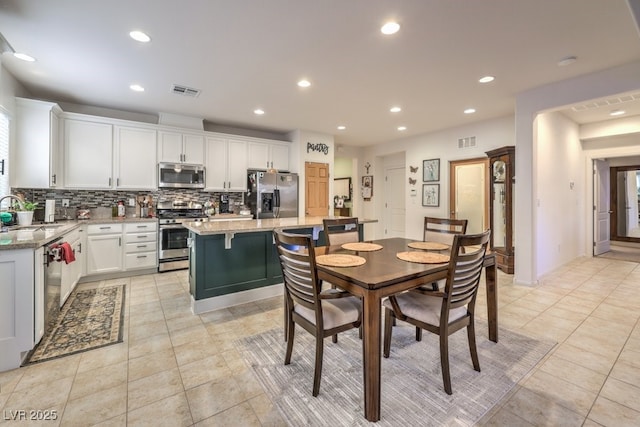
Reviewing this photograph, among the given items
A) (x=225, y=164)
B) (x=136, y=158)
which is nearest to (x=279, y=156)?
(x=225, y=164)

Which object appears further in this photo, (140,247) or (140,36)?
(140,247)

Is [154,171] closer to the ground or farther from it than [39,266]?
farther from it

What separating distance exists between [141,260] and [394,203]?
5.72 m

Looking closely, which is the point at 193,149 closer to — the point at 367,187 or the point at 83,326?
the point at 83,326

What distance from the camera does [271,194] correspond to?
5.50m

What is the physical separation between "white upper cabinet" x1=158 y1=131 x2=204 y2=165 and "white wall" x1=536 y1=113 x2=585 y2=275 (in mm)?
5233

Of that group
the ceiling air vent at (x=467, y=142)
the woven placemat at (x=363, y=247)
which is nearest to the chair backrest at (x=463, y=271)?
the woven placemat at (x=363, y=247)

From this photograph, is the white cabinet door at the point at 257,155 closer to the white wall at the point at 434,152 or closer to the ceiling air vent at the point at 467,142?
the white wall at the point at 434,152

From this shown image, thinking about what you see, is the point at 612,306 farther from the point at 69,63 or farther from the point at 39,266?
the point at 69,63

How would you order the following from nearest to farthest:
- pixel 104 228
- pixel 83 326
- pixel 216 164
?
pixel 83 326
pixel 104 228
pixel 216 164

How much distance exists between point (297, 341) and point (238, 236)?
1.35 meters

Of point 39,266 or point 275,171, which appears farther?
point 275,171

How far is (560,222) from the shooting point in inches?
188

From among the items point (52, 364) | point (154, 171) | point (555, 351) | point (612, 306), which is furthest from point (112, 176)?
point (612, 306)
